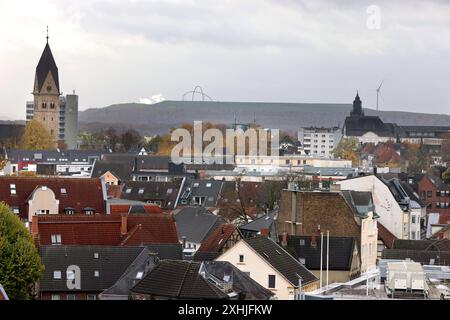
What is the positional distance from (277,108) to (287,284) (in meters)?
169

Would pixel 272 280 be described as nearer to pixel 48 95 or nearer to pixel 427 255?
pixel 427 255

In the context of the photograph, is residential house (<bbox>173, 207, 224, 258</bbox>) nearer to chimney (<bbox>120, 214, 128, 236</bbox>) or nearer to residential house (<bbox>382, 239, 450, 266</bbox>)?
chimney (<bbox>120, 214, 128, 236</bbox>)

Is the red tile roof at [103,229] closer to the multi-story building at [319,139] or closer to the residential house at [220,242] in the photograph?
the residential house at [220,242]

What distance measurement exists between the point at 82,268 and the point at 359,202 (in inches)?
410

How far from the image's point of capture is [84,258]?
2231 centimetres

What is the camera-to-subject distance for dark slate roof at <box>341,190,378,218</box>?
1147 inches

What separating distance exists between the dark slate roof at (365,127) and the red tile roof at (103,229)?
5161 inches

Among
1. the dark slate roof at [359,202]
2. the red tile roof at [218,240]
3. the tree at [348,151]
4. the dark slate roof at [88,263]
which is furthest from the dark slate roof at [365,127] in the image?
the dark slate roof at [88,263]

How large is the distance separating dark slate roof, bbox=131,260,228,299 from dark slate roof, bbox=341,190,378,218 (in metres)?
11.8

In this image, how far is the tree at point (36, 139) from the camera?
4193 inches

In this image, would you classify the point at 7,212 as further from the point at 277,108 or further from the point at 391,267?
the point at 277,108

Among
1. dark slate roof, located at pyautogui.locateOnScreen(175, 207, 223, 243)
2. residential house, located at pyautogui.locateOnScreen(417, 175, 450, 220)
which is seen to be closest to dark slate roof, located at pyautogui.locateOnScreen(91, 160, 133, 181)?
residential house, located at pyautogui.locateOnScreen(417, 175, 450, 220)

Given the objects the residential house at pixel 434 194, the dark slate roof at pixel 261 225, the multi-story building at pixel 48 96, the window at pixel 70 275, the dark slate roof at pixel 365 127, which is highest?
the multi-story building at pixel 48 96
